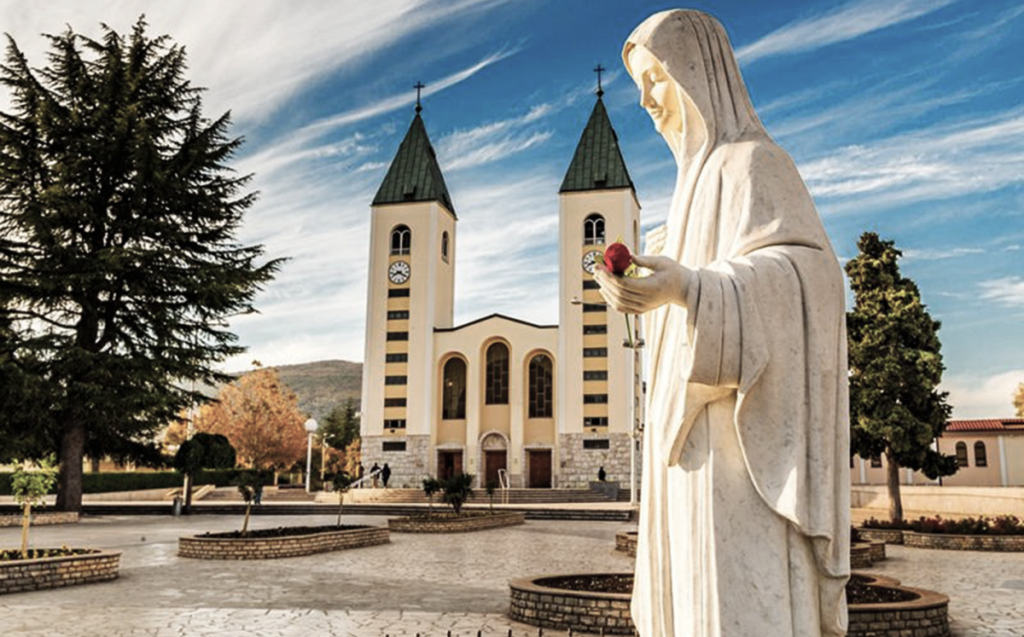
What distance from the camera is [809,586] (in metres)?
2.26

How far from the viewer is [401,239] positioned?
1960 inches

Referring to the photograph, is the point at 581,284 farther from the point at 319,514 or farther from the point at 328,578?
the point at 328,578

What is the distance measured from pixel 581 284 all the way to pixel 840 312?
4436 centimetres

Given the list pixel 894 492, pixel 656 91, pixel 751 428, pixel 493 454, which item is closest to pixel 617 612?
pixel 751 428

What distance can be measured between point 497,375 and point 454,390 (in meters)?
2.85

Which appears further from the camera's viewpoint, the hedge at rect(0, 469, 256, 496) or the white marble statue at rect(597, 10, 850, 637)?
the hedge at rect(0, 469, 256, 496)

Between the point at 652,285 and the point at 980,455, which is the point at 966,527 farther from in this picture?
the point at 980,455

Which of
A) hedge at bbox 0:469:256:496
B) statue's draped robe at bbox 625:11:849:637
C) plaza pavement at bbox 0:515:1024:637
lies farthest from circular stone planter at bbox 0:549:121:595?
hedge at bbox 0:469:256:496

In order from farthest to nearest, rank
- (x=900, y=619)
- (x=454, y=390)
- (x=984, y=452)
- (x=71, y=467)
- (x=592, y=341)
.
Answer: (x=454, y=390), (x=592, y=341), (x=984, y=452), (x=71, y=467), (x=900, y=619)

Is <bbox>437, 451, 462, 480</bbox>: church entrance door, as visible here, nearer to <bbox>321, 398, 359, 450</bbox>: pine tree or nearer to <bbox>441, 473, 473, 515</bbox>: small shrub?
<bbox>441, 473, 473, 515</bbox>: small shrub

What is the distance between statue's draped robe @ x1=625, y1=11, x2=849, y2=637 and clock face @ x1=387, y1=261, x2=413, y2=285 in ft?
154

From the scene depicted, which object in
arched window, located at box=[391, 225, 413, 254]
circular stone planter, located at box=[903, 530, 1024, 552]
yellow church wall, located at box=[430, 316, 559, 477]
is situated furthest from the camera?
arched window, located at box=[391, 225, 413, 254]

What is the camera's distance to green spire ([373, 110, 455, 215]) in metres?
50.3

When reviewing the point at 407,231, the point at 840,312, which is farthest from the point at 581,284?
the point at 840,312
